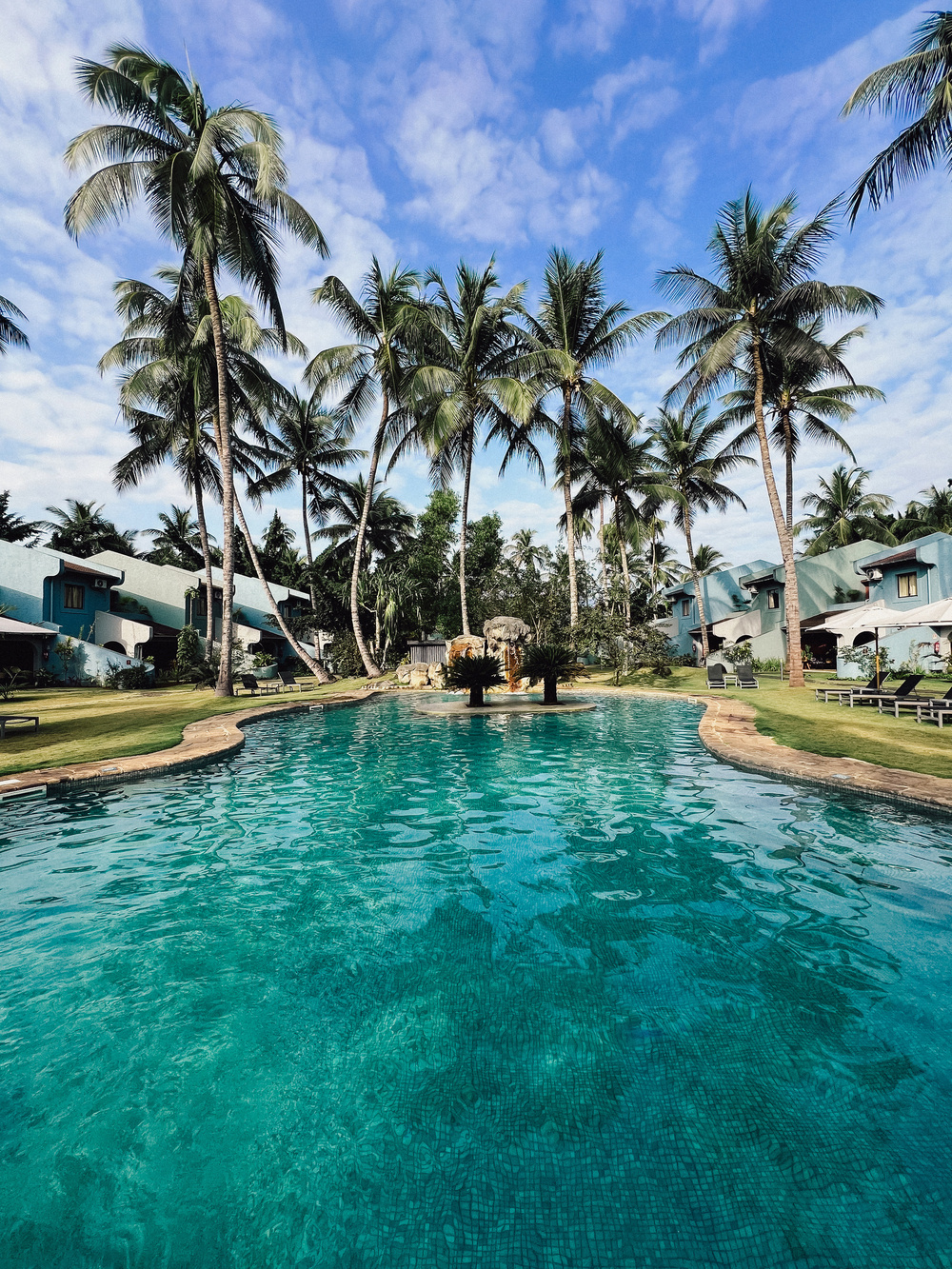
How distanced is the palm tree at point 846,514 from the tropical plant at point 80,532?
1833 inches

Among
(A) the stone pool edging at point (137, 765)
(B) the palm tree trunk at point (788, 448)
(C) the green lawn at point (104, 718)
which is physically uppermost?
(B) the palm tree trunk at point (788, 448)

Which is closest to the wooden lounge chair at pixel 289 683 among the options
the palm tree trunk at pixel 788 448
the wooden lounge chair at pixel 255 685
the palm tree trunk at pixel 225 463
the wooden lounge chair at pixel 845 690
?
the wooden lounge chair at pixel 255 685

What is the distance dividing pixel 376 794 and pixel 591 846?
306cm

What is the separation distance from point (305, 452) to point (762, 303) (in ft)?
67.6

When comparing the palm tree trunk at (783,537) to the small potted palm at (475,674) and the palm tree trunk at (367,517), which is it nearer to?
the small potted palm at (475,674)

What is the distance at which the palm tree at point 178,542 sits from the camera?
37.2 meters

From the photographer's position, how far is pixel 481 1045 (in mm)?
2963

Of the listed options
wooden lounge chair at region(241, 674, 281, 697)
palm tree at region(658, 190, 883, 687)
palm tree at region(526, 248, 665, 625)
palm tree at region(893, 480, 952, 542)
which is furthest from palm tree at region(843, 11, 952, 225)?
palm tree at region(893, 480, 952, 542)

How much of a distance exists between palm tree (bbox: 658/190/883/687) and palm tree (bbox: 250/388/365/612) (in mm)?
16253

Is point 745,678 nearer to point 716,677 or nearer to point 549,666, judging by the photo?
point 716,677

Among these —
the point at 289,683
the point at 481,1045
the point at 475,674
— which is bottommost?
the point at 481,1045

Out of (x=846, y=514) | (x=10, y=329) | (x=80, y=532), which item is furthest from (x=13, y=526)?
(x=846, y=514)

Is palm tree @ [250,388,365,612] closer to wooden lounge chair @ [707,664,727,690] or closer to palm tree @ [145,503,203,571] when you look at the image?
palm tree @ [145,503,203,571]

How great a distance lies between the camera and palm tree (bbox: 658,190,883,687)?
17.5m
